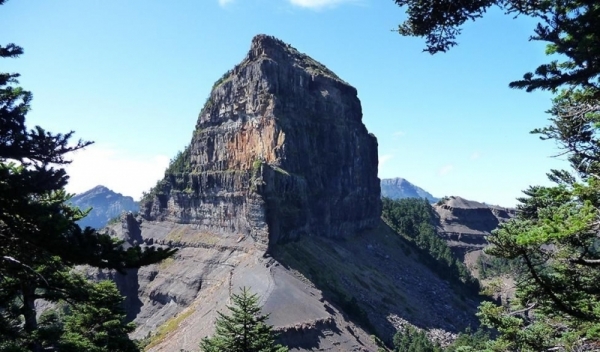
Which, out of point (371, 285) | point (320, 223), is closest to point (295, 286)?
point (371, 285)

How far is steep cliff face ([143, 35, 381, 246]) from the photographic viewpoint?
10950 cm

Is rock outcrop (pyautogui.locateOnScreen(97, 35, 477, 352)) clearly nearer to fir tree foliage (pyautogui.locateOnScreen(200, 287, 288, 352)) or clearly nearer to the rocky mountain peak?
the rocky mountain peak

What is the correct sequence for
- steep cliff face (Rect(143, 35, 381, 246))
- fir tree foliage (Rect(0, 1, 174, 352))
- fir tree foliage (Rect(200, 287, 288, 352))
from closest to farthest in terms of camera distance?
fir tree foliage (Rect(0, 1, 174, 352)) < fir tree foliage (Rect(200, 287, 288, 352)) < steep cliff face (Rect(143, 35, 381, 246))

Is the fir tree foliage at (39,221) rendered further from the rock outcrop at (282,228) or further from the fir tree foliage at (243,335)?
the rock outcrop at (282,228)

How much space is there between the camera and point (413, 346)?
74625 millimetres

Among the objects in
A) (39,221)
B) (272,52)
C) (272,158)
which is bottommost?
(39,221)

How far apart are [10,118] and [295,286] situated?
250ft

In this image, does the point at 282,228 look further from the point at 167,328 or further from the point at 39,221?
the point at 39,221

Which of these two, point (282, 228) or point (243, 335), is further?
point (282, 228)

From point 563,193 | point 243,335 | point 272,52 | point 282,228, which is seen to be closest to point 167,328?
point 282,228

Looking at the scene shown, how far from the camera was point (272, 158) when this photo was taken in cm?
11556

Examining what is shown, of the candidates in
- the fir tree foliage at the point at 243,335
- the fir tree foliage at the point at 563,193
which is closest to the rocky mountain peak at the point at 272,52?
the fir tree foliage at the point at 243,335

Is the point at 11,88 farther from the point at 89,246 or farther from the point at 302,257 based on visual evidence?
the point at 302,257

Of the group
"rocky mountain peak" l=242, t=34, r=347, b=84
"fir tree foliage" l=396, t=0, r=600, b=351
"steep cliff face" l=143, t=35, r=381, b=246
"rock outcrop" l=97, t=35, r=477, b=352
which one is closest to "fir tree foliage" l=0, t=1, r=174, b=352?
"fir tree foliage" l=396, t=0, r=600, b=351
